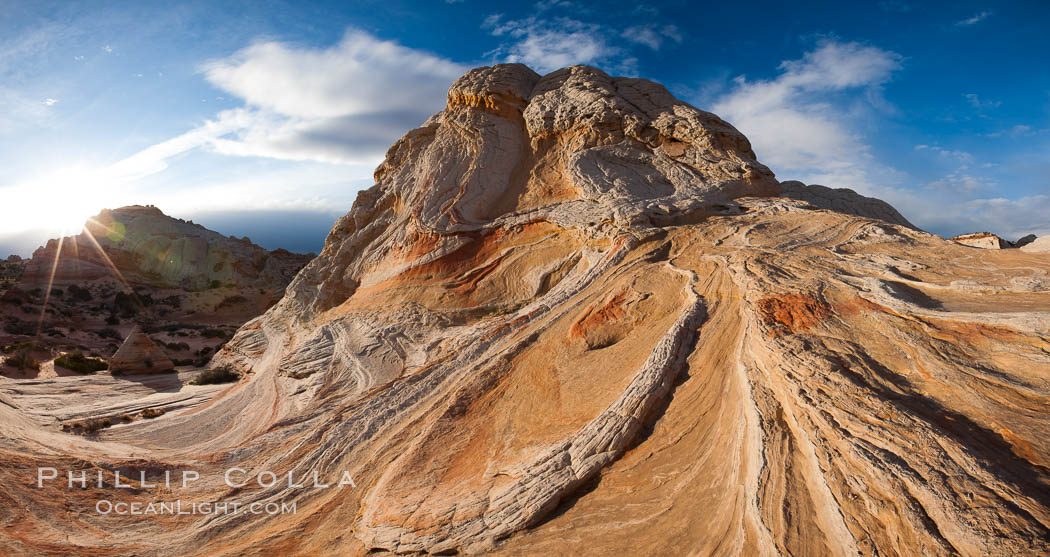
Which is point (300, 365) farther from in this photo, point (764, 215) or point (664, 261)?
point (764, 215)

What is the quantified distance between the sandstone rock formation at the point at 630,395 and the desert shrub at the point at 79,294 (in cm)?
3163

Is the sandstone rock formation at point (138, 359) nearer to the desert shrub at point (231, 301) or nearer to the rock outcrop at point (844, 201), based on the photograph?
the rock outcrop at point (844, 201)

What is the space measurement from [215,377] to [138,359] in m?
4.10

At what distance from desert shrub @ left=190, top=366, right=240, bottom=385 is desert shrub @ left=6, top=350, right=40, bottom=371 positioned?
6.37 m

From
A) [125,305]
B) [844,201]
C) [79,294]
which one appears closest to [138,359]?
[125,305]

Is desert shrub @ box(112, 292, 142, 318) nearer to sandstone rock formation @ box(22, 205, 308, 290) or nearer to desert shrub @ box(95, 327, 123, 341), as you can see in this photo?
sandstone rock formation @ box(22, 205, 308, 290)

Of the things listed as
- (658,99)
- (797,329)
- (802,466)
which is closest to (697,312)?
(797,329)

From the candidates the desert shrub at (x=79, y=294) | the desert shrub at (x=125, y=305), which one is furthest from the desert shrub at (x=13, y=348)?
the desert shrub at (x=79, y=294)

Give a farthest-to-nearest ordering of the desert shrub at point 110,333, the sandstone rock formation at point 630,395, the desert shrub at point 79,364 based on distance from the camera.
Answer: the desert shrub at point 110,333, the desert shrub at point 79,364, the sandstone rock formation at point 630,395

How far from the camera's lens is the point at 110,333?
2581cm

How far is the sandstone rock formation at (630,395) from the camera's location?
427 cm

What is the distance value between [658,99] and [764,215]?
19.9 ft

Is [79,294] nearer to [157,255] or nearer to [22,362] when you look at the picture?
[157,255]

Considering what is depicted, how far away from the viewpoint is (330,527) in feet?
21.2
